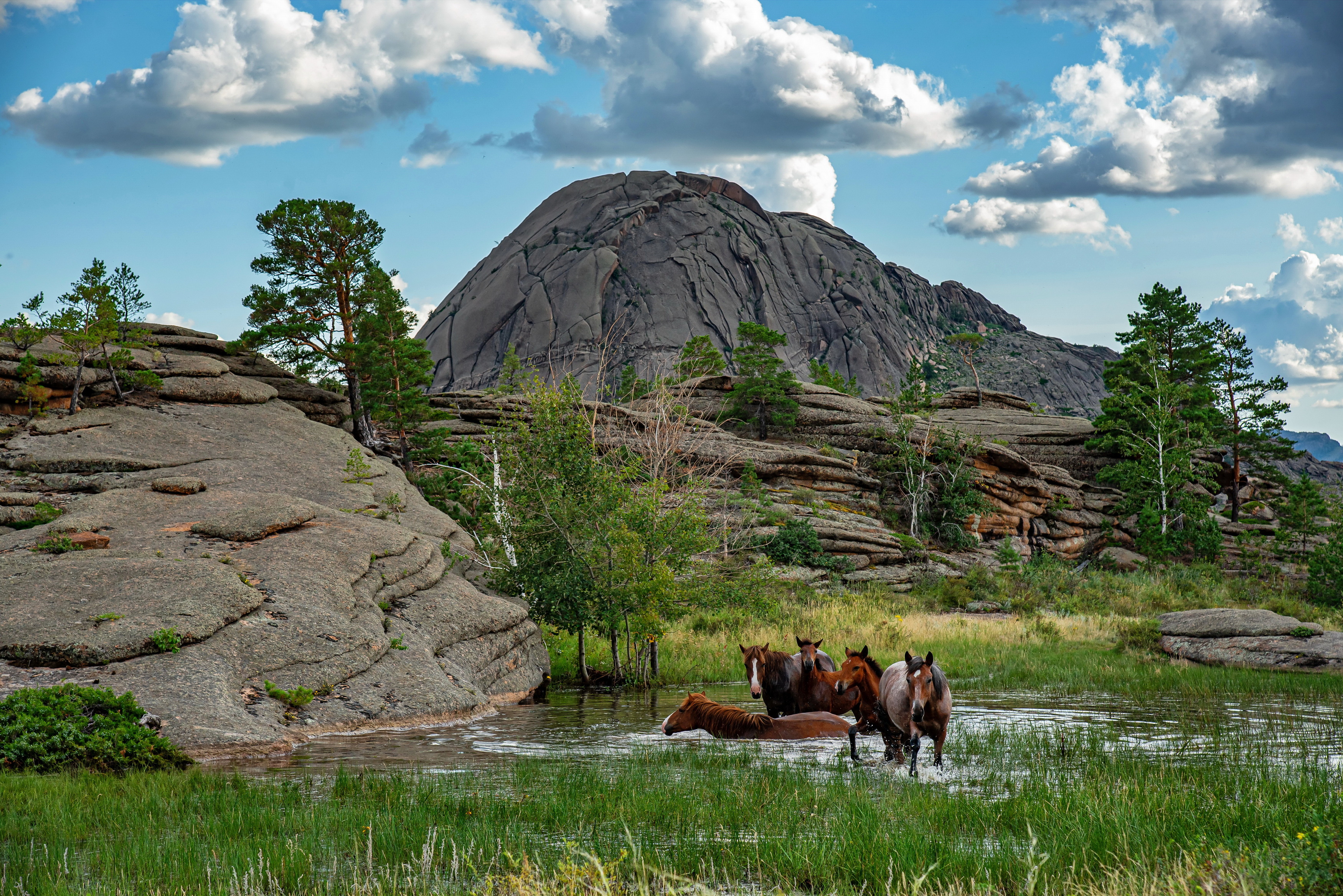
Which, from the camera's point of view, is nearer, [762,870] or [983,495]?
[762,870]

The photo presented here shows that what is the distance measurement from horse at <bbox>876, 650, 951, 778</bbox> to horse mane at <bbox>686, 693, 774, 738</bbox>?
122 inches

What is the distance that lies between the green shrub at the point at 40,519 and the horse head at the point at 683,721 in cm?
1542

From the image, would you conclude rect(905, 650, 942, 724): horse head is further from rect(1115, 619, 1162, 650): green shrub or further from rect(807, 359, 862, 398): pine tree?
rect(807, 359, 862, 398): pine tree

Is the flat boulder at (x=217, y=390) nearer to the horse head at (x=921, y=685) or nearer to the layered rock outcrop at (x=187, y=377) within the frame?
the layered rock outcrop at (x=187, y=377)

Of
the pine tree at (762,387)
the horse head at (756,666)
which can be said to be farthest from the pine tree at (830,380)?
the horse head at (756,666)

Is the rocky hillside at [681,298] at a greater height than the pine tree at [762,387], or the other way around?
the rocky hillside at [681,298]

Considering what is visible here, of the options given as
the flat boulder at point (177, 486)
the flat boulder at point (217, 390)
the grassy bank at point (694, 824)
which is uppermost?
the flat boulder at point (217, 390)

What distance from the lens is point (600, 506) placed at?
22344 mm

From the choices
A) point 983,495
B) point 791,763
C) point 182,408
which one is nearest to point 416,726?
point 791,763

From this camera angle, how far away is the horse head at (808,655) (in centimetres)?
1513

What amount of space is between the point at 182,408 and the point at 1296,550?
58796mm

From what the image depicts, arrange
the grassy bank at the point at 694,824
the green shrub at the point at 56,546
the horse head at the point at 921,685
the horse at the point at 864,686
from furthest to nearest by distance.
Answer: the green shrub at the point at 56,546 → the horse at the point at 864,686 → the horse head at the point at 921,685 → the grassy bank at the point at 694,824

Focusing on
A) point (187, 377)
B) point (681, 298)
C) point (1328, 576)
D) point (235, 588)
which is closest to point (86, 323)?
point (187, 377)

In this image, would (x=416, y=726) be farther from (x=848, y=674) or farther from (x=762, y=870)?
(x=762, y=870)
